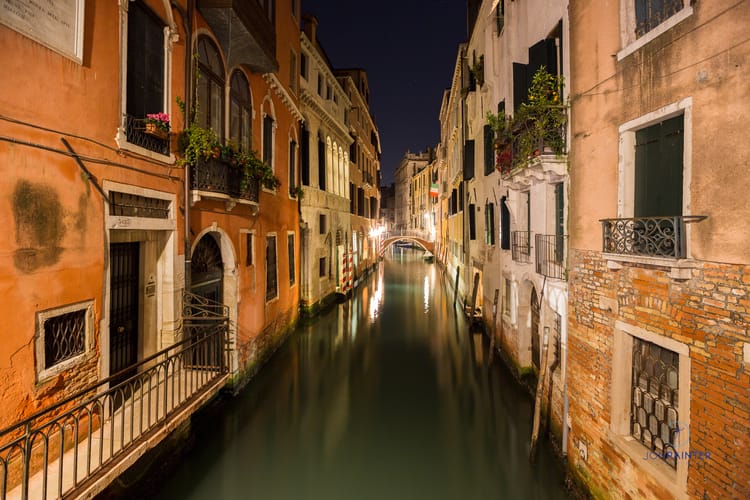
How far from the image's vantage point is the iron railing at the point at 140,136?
5.13 meters

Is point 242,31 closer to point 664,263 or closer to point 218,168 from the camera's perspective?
point 218,168

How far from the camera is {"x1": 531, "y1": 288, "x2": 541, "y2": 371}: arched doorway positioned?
8.78 m

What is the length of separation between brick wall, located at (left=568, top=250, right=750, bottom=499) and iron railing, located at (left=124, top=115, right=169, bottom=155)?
6.41 m

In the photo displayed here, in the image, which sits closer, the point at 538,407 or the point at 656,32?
the point at 656,32

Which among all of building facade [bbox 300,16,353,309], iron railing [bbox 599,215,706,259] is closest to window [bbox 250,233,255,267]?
building facade [bbox 300,16,353,309]

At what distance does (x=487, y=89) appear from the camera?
12.8 meters

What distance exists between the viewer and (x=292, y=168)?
43.5 ft

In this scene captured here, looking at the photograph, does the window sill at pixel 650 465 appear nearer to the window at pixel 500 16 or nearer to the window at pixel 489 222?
the window at pixel 489 222

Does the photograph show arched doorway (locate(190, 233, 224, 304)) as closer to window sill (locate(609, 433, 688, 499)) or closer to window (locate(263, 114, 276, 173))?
window (locate(263, 114, 276, 173))

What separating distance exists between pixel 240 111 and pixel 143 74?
344cm

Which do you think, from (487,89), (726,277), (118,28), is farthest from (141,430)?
(487,89)

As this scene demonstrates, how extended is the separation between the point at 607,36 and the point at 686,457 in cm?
496

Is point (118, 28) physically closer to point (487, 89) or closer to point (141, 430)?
point (141, 430)

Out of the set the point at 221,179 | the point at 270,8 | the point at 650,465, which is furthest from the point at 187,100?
the point at 650,465
